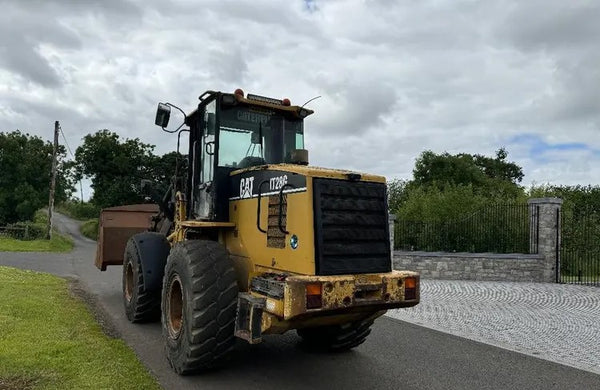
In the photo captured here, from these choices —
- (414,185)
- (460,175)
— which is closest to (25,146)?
(414,185)

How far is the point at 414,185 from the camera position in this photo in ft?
128

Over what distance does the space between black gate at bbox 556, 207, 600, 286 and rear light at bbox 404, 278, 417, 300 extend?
1215cm

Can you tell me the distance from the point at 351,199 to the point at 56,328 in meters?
4.22

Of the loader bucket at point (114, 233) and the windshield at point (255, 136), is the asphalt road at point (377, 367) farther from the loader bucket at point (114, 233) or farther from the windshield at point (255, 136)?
the windshield at point (255, 136)

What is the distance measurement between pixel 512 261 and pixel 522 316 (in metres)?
6.18

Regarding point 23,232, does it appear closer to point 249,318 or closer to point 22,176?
point 22,176

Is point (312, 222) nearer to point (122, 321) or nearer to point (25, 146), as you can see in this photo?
point (122, 321)

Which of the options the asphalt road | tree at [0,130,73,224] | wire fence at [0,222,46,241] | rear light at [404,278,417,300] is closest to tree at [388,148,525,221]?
the asphalt road

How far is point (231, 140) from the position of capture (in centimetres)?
617

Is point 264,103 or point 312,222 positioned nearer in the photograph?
point 312,222

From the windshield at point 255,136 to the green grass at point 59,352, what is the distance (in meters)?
2.46

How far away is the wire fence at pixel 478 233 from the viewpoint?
52.9 feet

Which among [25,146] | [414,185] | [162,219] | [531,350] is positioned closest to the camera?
[531,350]

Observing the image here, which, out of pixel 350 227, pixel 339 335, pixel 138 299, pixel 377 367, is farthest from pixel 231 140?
pixel 377 367
